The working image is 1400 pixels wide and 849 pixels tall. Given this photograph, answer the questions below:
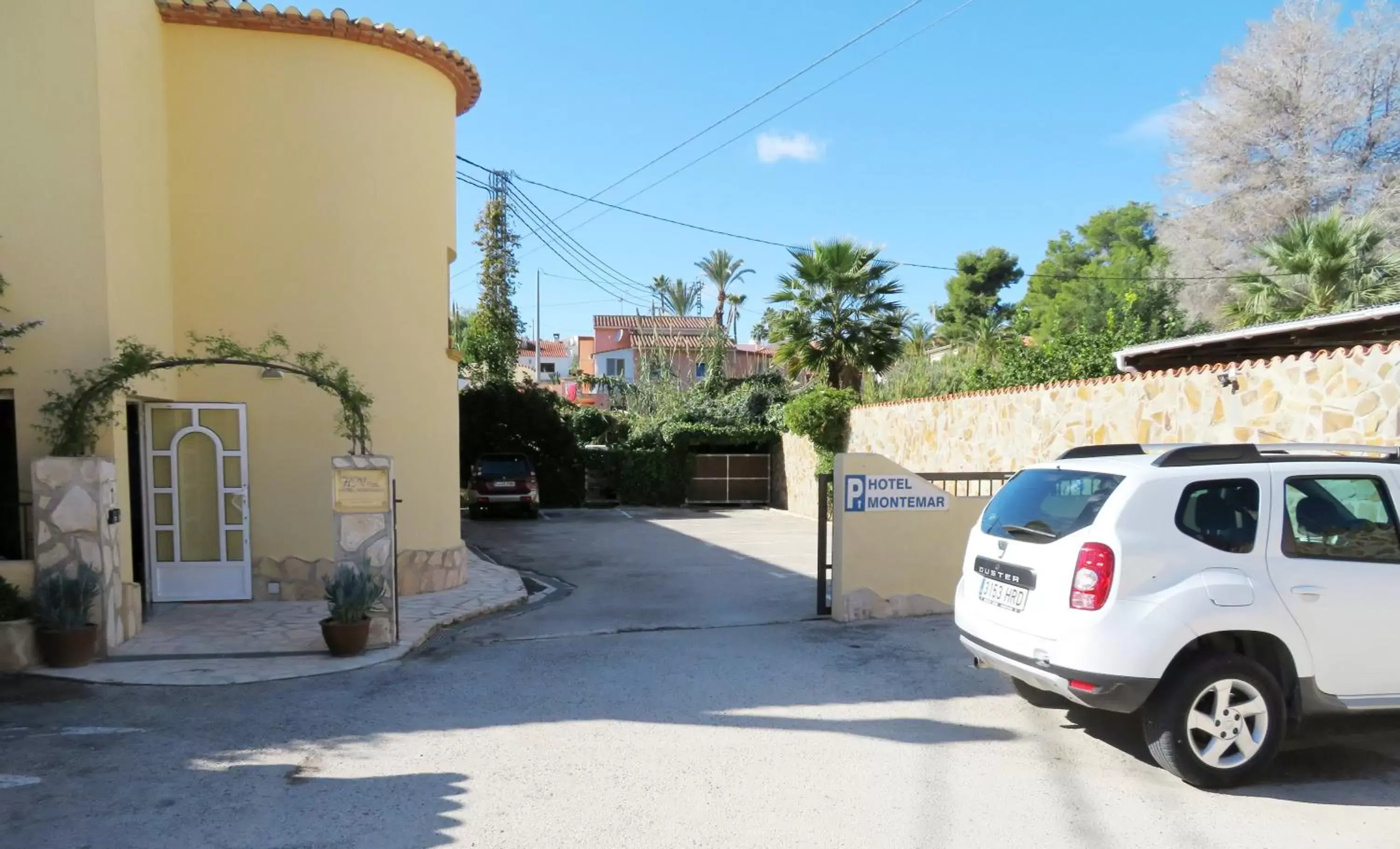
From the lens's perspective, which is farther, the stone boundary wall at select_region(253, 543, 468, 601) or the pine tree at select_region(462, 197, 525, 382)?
the pine tree at select_region(462, 197, 525, 382)

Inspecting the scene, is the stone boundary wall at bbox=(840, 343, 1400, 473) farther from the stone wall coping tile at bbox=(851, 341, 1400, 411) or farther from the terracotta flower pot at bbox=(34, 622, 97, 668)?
the terracotta flower pot at bbox=(34, 622, 97, 668)

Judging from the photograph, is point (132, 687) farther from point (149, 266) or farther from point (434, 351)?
point (434, 351)

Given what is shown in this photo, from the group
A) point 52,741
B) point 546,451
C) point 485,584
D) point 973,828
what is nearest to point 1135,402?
point 973,828

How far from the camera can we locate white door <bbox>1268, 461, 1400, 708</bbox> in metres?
4.60

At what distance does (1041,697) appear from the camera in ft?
18.8

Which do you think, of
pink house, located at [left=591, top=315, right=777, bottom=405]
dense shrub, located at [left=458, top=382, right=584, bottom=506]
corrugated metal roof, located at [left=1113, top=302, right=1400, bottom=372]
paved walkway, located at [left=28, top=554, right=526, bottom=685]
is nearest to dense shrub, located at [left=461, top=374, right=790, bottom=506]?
dense shrub, located at [left=458, top=382, right=584, bottom=506]

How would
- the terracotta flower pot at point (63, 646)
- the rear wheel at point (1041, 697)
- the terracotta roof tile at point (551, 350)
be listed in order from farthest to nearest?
1. the terracotta roof tile at point (551, 350)
2. the terracotta flower pot at point (63, 646)
3. the rear wheel at point (1041, 697)

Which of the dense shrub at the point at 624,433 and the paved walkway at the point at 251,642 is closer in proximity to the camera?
the paved walkway at the point at 251,642

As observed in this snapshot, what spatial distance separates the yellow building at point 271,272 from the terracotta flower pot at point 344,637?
8.81 ft

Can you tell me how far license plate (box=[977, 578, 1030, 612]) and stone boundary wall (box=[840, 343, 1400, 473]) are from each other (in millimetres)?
4388

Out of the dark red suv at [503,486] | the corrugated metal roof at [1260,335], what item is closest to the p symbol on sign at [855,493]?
the corrugated metal roof at [1260,335]

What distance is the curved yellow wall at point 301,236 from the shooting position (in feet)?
31.0

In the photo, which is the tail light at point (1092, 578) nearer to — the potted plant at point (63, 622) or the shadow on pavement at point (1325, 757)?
the shadow on pavement at point (1325, 757)

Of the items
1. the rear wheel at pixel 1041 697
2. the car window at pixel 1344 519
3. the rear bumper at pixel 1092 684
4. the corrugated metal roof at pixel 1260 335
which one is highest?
the corrugated metal roof at pixel 1260 335
